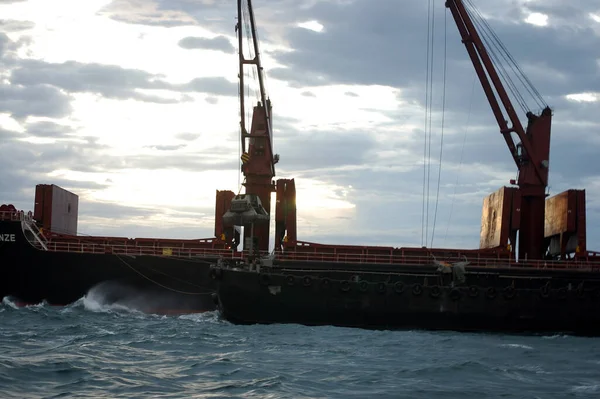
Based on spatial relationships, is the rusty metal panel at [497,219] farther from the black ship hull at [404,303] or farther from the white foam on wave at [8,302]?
the white foam on wave at [8,302]

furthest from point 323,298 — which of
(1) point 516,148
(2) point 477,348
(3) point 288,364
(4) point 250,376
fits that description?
(1) point 516,148

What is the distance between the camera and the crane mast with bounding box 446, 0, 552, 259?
175ft

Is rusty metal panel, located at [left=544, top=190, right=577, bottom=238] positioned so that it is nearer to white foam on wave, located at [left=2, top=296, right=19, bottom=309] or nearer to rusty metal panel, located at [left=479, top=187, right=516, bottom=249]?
rusty metal panel, located at [left=479, top=187, right=516, bottom=249]

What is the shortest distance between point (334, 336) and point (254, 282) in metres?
6.28

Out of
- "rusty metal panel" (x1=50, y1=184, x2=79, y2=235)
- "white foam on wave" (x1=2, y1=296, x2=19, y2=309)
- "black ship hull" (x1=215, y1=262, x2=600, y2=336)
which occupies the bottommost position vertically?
"white foam on wave" (x1=2, y1=296, x2=19, y2=309)

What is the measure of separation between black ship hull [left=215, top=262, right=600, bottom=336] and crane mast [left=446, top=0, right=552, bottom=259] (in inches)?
471

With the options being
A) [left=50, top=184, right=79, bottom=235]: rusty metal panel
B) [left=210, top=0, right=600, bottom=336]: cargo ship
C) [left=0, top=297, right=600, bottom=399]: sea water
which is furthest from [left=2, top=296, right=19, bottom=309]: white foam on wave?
[left=210, top=0, right=600, bottom=336]: cargo ship

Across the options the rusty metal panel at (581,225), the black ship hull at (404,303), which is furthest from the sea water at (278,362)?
the rusty metal panel at (581,225)

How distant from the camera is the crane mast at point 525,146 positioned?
175ft

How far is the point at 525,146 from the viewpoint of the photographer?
5303cm

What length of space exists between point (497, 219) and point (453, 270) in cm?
1306

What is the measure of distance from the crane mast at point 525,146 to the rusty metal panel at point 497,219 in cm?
114

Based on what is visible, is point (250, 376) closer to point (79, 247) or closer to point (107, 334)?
point (107, 334)

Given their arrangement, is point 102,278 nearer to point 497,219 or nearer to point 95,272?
point 95,272
